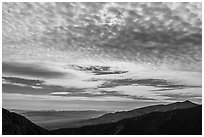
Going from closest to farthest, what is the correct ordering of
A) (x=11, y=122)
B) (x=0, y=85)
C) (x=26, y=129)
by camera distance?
(x=0, y=85) < (x=11, y=122) < (x=26, y=129)

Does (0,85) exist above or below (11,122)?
above

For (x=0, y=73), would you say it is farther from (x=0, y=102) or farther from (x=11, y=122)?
(x=11, y=122)

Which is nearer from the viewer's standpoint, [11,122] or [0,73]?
[0,73]

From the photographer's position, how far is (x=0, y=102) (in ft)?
91.9

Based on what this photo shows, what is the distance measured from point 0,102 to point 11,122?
158 metres

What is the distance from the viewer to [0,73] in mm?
27688

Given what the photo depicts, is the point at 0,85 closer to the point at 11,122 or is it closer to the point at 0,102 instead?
the point at 0,102

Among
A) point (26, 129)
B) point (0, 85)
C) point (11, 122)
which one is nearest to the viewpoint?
point (0, 85)

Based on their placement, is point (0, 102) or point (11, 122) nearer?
point (0, 102)

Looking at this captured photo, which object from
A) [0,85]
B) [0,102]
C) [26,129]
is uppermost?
[0,85]

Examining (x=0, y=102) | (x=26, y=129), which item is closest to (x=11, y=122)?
(x=26, y=129)

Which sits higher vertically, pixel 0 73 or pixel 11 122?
pixel 0 73

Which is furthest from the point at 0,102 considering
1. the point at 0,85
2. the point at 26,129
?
the point at 26,129

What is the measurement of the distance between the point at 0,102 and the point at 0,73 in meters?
3.31
